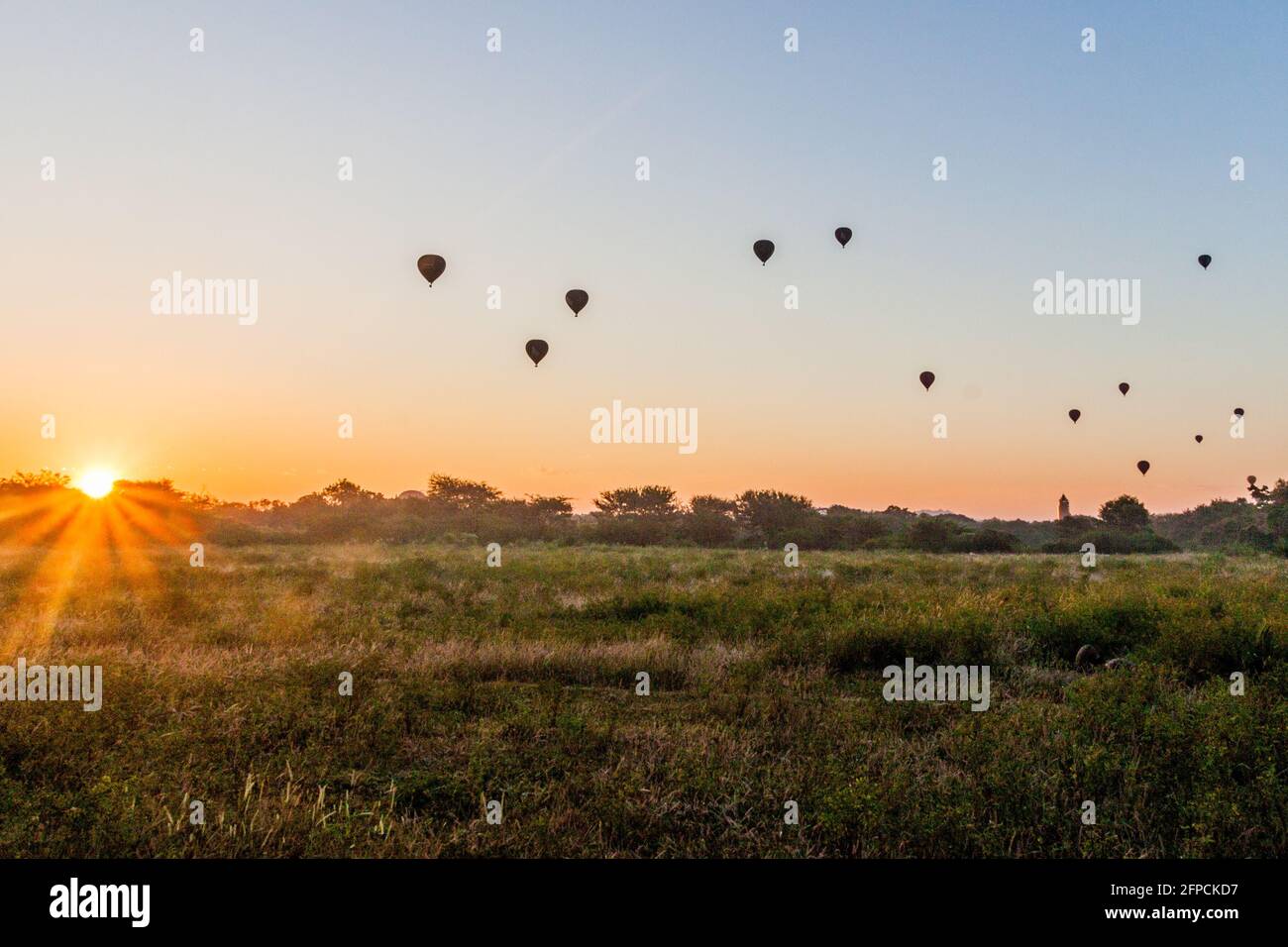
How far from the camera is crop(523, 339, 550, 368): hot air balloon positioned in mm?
20234

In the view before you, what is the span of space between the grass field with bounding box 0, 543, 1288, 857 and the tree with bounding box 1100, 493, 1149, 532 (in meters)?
78.3

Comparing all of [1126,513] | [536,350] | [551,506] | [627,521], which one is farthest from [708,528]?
[536,350]

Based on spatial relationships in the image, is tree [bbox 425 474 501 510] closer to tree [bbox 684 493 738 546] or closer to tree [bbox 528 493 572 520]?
tree [bbox 528 493 572 520]

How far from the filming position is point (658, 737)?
6.40 meters

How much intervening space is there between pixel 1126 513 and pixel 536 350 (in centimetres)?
8009

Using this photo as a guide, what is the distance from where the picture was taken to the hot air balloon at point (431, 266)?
58.9 ft

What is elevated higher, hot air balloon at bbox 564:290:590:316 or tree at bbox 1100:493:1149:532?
hot air balloon at bbox 564:290:590:316
